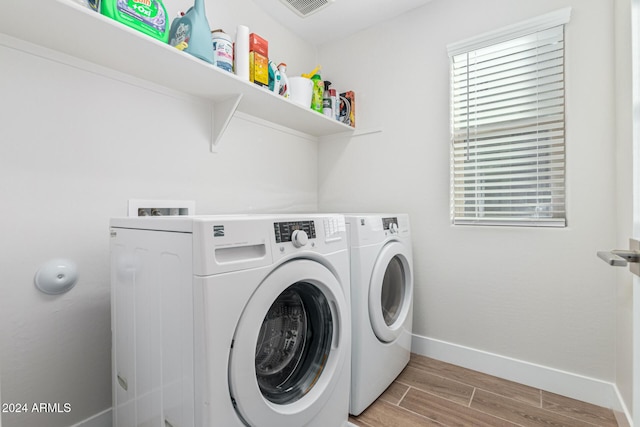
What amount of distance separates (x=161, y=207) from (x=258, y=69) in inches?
34.8

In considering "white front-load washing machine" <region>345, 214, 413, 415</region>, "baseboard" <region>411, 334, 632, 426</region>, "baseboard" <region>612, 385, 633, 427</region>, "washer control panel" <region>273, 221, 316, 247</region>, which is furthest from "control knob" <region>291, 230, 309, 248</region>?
"baseboard" <region>612, 385, 633, 427</region>

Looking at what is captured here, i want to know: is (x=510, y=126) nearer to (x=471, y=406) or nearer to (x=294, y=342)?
(x=471, y=406)

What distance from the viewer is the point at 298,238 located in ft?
3.25

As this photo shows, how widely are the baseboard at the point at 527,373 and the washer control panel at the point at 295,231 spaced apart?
1426mm

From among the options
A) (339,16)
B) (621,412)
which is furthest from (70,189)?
(621,412)

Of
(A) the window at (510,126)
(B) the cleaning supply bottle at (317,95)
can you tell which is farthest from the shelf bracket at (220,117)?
(A) the window at (510,126)

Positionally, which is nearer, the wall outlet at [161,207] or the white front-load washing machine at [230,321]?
the white front-load washing machine at [230,321]

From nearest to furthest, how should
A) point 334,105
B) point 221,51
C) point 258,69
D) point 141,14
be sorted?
1. point 141,14
2. point 221,51
3. point 258,69
4. point 334,105

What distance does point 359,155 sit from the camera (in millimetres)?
2295

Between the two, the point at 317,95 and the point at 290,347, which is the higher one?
the point at 317,95

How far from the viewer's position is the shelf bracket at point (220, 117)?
5.46 feet

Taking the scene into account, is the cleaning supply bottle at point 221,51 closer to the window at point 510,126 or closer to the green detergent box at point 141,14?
the green detergent box at point 141,14

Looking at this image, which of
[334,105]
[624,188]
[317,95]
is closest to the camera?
[624,188]

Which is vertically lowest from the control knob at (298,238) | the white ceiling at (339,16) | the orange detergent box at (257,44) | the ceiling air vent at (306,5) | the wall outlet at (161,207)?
the control knob at (298,238)
